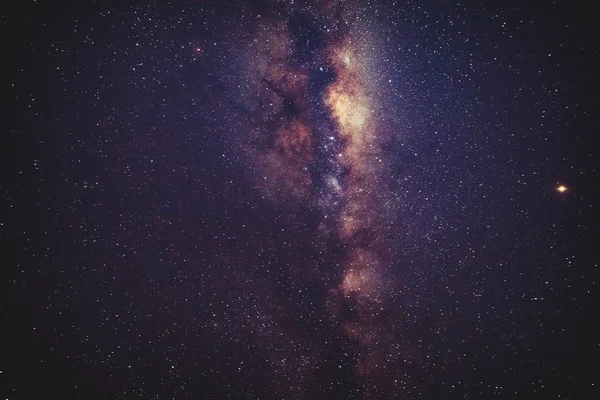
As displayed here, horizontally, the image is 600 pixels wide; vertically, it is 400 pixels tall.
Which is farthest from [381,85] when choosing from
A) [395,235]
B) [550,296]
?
[550,296]

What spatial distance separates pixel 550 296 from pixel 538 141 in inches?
90.7

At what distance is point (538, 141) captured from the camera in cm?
379

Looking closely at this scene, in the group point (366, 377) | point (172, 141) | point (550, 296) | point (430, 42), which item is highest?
point (430, 42)

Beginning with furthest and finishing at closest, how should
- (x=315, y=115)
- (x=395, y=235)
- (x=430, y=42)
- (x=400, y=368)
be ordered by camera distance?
(x=400, y=368) < (x=395, y=235) < (x=315, y=115) < (x=430, y=42)

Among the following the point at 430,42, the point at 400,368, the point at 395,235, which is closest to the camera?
the point at 430,42

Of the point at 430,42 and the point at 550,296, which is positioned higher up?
the point at 430,42

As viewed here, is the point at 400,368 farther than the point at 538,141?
Yes

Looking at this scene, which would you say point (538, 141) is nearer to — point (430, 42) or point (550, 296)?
point (430, 42)

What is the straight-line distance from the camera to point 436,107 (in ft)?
12.1

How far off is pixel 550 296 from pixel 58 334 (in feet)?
22.7

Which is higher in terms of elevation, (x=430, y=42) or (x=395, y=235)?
(x=430, y=42)

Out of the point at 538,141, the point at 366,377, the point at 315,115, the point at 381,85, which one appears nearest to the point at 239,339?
the point at 366,377

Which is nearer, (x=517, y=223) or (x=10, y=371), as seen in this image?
(x=10, y=371)

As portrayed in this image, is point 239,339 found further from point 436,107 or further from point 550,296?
point 550,296
